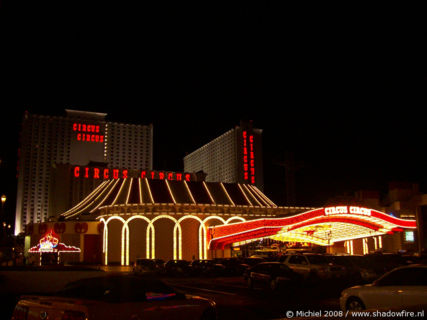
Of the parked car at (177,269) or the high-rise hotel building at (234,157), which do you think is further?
the high-rise hotel building at (234,157)

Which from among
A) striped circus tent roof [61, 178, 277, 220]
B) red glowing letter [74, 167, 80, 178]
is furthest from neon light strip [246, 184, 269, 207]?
red glowing letter [74, 167, 80, 178]

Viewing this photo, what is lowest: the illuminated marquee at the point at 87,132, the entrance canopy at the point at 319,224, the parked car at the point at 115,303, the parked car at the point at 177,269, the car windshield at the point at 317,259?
the parked car at the point at 177,269

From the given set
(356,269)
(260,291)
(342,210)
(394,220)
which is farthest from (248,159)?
(260,291)

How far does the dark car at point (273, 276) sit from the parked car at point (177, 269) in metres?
12.0

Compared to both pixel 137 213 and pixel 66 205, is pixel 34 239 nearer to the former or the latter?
pixel 137 213

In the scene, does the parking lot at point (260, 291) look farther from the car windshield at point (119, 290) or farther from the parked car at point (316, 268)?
the car windshield at point (119, 290)

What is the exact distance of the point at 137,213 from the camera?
47344mm

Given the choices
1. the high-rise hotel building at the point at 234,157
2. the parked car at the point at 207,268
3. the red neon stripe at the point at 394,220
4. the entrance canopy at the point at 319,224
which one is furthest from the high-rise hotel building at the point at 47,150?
the parked car at the point at 207,268

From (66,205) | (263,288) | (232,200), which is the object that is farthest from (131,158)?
(263,288)

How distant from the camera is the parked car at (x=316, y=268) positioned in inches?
846

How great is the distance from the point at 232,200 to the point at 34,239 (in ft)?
81.5

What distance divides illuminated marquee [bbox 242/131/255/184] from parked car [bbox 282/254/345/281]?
8088cm

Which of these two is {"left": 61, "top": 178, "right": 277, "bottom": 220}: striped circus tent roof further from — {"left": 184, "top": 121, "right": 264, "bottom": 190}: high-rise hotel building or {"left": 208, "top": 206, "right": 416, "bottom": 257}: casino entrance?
{"left": 184, "top": 121, "right": 264, "bottom": 190}: high-rise hotel building

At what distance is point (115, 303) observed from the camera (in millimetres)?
7551
